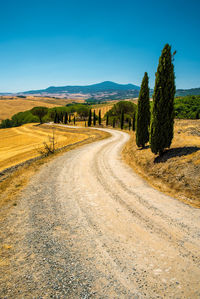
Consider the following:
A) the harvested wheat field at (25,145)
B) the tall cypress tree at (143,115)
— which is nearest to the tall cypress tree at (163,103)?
the tall cypress tree at (143,115)

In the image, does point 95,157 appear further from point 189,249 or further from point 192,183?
point 189,249

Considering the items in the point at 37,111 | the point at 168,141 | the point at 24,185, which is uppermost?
the point at 37,111

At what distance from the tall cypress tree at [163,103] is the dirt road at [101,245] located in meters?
5.09

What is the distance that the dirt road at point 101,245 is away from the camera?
441 centimetres

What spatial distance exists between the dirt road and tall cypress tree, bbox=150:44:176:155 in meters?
5.09

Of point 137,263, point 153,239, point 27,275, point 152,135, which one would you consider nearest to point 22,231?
point 27,275

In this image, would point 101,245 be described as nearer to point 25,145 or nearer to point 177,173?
point 177,173

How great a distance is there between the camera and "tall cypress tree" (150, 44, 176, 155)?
12867 mm

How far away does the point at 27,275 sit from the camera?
4793 mm

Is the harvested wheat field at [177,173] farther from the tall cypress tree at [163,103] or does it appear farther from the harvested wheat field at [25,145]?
the harvested wheat field at [25,145]

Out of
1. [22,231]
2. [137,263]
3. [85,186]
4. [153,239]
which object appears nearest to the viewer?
[137,263]

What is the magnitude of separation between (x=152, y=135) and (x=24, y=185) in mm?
11338

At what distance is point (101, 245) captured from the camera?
5.91 m

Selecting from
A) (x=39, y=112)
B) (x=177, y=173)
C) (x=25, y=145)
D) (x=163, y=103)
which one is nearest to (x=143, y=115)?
(x=163, y=103)
